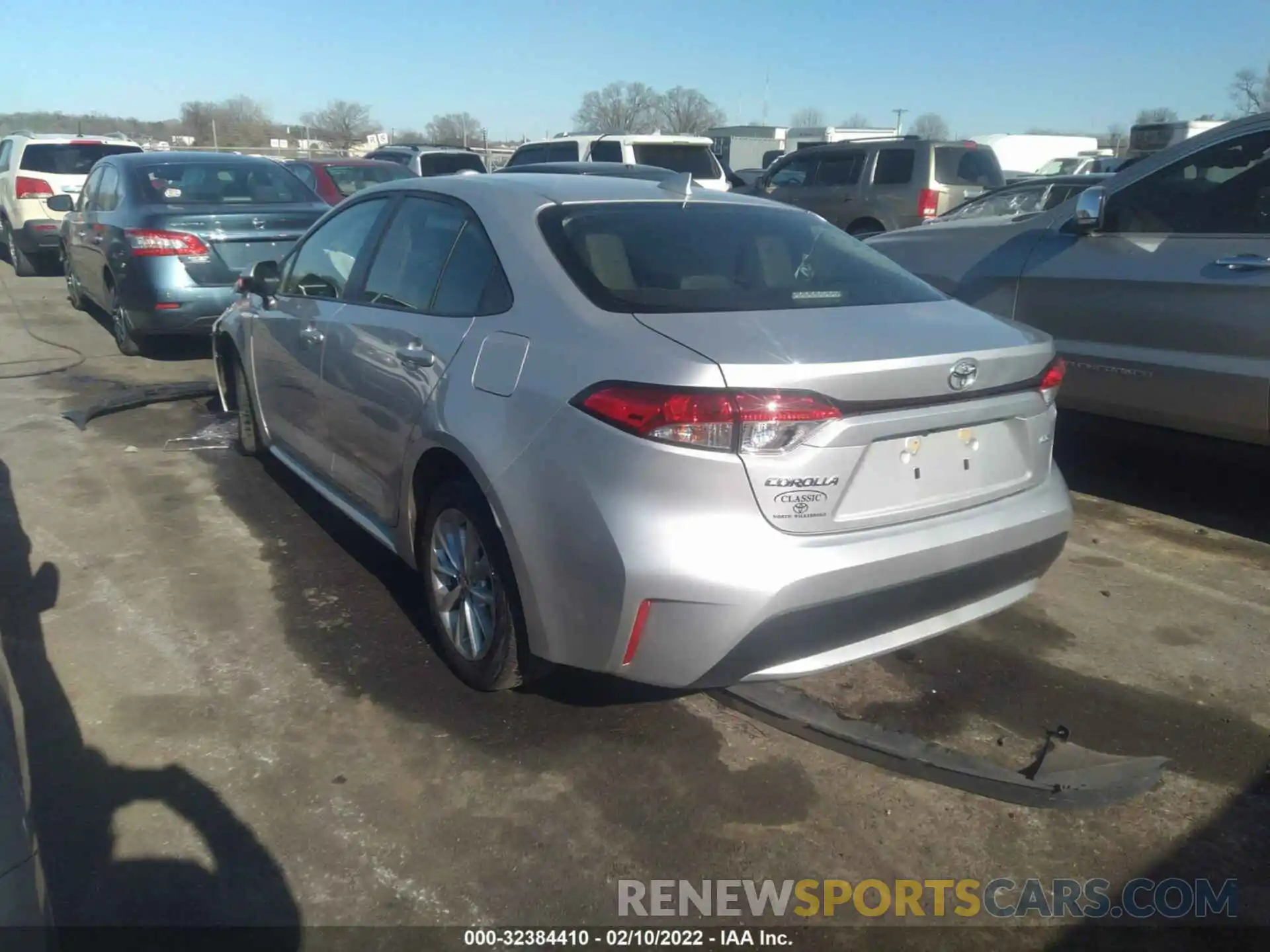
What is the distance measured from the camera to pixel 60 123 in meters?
49.6

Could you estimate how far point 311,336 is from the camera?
428cm

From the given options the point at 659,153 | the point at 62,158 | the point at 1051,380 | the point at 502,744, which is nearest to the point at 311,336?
the point at 502,744

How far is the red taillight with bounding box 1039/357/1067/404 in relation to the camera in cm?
312

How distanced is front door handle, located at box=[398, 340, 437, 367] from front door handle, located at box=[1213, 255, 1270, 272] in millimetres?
3484

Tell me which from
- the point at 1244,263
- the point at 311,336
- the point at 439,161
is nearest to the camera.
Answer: the point at 311,336

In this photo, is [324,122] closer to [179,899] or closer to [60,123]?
[60,123]

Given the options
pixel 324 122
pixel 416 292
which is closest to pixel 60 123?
pixel 324 122

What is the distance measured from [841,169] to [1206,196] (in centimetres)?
1014

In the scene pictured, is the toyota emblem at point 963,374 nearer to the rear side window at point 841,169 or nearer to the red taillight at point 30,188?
the rear side window at point 841,169

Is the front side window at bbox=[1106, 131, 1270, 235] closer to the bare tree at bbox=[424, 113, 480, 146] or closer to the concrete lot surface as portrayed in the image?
the concrete lot surface

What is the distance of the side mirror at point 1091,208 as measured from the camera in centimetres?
493

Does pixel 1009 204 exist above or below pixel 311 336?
above

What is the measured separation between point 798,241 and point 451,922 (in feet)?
7.85

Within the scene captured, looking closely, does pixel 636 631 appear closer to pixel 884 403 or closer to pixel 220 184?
pixel 884 403
